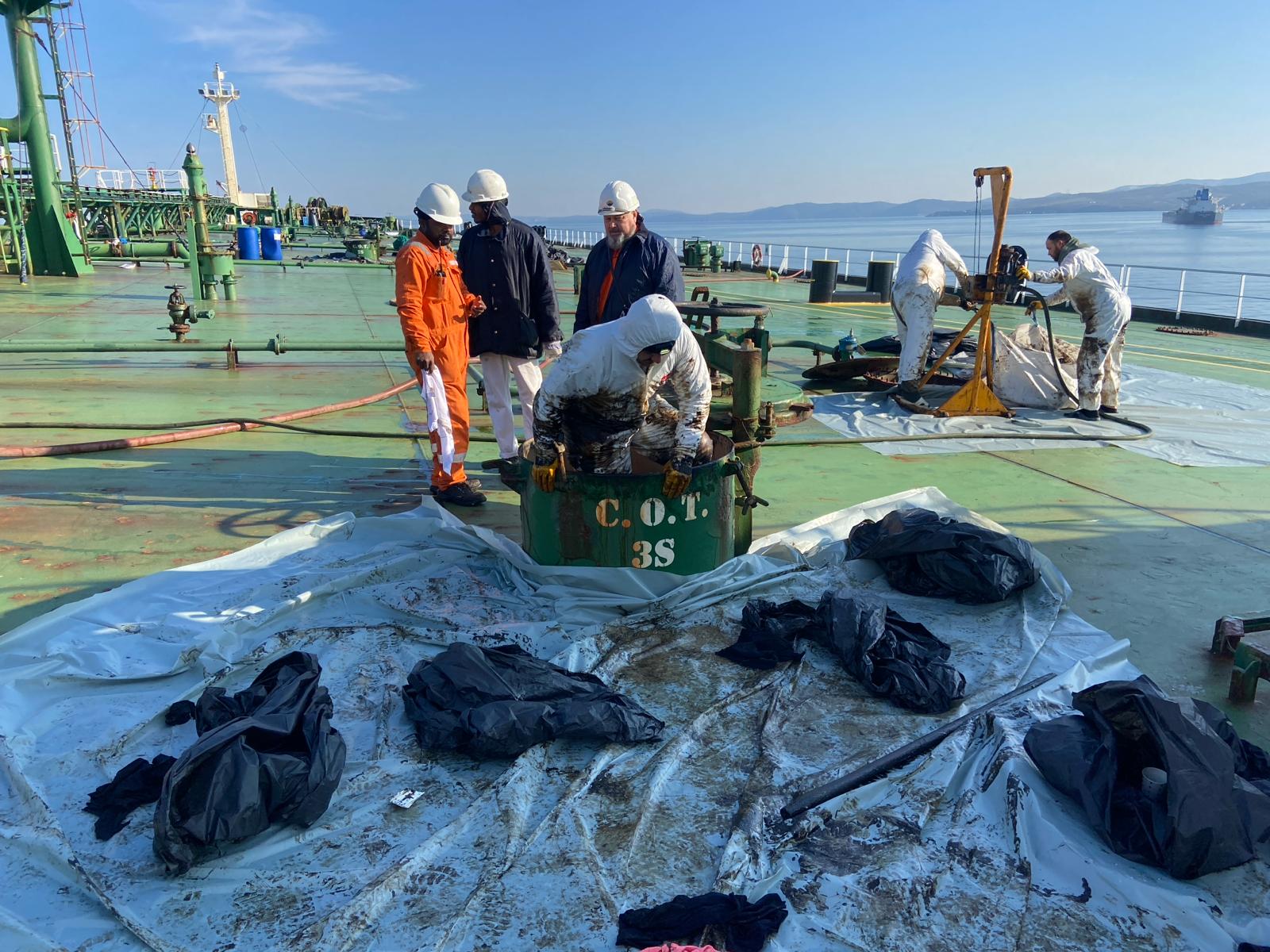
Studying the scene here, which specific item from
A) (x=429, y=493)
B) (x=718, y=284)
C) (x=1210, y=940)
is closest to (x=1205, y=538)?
(x=1210, y=940)

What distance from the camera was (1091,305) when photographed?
7.84 metres

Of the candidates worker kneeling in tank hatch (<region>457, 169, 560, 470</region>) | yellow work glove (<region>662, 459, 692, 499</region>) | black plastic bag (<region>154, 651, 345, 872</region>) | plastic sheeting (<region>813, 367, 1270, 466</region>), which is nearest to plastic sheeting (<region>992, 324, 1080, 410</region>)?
plastic sheeting (<region>813, 367, 1270, 466</region>)

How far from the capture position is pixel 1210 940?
2.14 meters

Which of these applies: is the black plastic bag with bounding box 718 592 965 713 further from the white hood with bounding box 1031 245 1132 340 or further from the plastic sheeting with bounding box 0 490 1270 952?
the white hood with bounding box 1031 245 1132 340

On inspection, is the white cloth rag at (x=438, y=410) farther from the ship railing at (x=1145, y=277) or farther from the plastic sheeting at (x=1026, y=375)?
the ship railing at (x=1145, y=277)

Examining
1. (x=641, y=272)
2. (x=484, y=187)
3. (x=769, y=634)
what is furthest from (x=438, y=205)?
(x=769, y=634)

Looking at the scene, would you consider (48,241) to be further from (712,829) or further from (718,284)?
(712,829)

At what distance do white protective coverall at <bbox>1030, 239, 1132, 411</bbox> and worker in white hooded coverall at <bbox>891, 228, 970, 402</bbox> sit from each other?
83 cm

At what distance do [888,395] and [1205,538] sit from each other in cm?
A: 411

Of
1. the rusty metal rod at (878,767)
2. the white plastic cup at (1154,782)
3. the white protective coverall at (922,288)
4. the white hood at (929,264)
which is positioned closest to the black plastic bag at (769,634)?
the rusty metal rod at (878,767)

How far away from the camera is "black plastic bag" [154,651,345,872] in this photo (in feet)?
7.68

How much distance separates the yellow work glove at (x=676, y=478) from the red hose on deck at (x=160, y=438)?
4569 millimetres

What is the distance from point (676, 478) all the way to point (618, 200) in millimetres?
2109

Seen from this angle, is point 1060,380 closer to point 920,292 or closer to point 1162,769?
point 920,292
